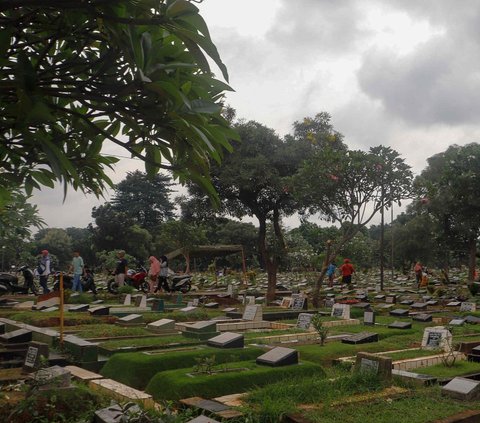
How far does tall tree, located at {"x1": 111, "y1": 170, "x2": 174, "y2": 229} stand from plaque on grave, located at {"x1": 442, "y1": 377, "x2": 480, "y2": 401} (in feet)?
198

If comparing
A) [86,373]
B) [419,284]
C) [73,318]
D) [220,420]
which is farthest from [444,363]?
[419,284]

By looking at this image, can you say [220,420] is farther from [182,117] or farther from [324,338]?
[324,338]

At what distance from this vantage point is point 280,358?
7645mm

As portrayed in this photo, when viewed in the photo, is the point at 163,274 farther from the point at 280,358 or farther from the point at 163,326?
the point at 280,358

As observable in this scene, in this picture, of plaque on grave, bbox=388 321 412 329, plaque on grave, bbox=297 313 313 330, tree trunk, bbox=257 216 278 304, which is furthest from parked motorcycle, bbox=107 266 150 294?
plaque on grave, bbox=388 321 412 329

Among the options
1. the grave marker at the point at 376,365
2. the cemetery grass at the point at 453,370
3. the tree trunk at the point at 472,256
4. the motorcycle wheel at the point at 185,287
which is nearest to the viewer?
the grave marker at the point at 376,365

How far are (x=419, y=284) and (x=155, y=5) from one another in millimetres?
26258

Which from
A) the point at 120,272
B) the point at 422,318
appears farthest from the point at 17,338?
the point at 120,272

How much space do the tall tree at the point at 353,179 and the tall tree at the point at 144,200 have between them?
4859cm

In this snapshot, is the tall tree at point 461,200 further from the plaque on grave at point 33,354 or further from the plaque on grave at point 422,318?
the plaque on grave at point 33,354

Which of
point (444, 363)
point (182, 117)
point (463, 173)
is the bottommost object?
point (444, 363)

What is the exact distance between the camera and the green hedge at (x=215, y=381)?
6.50 m

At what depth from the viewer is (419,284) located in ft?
88.3

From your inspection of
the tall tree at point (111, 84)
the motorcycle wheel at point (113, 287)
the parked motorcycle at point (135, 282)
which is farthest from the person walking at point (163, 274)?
the tall tree at point (111, 84)
